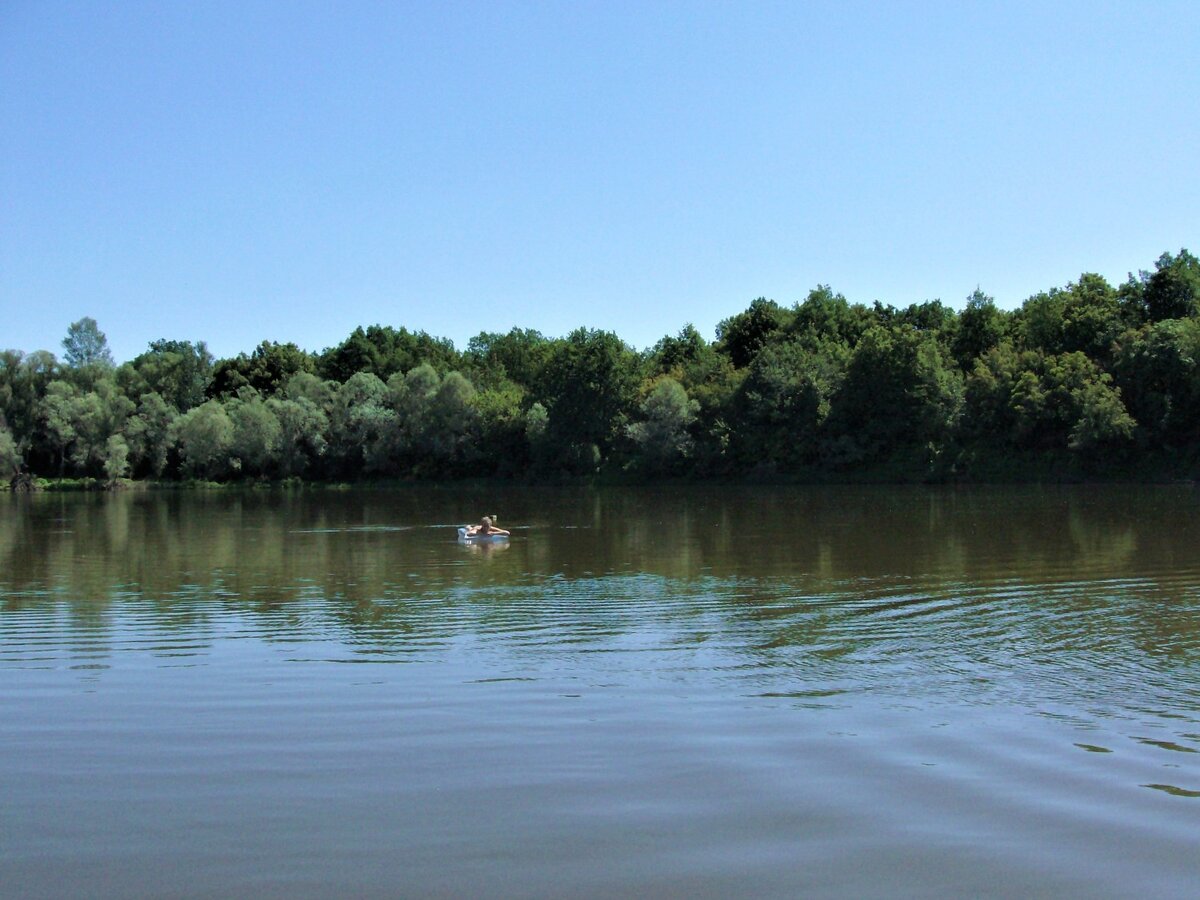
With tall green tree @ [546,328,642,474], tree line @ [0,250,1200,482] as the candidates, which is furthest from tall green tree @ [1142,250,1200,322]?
tall green tree @ [546,328,642,474]

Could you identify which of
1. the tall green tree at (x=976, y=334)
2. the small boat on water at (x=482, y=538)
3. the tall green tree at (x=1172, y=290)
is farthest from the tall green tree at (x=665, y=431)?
the small boat on water at (x=482, y=538)

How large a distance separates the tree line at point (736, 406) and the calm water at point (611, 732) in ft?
177

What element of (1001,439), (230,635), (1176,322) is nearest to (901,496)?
(1001,439)

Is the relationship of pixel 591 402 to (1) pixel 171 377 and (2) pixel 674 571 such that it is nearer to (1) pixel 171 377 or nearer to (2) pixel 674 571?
(1) pixel 171 377

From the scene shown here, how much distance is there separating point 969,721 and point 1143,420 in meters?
71.4

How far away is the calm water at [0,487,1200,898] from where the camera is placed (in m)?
7.70

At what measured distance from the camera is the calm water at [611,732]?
7.70 metres

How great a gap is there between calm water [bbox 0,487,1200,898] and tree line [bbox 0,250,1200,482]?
53908 mm

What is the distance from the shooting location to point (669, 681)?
13938 mm

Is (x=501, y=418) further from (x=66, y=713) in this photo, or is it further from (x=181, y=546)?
(x=66, y=713)

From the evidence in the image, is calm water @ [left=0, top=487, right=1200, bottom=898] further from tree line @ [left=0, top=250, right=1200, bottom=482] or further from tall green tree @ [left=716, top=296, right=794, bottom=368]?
tall green tree @ [left=716, top=296, right=794, bottom=368]

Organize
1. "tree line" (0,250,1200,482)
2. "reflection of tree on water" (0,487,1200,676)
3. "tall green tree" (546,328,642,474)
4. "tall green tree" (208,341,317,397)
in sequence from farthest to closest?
"tall green tree" (208,341,317,397), "tall green tree" (546,328,642,474), "tree line" (0,250,1200,482), "reflection of tree on water" (0,487,1200,676)

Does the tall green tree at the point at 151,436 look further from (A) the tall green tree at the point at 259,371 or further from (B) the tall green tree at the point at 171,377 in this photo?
(A) the tall green tree at the point at 259,371

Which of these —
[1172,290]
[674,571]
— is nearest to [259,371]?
[1172,290]
